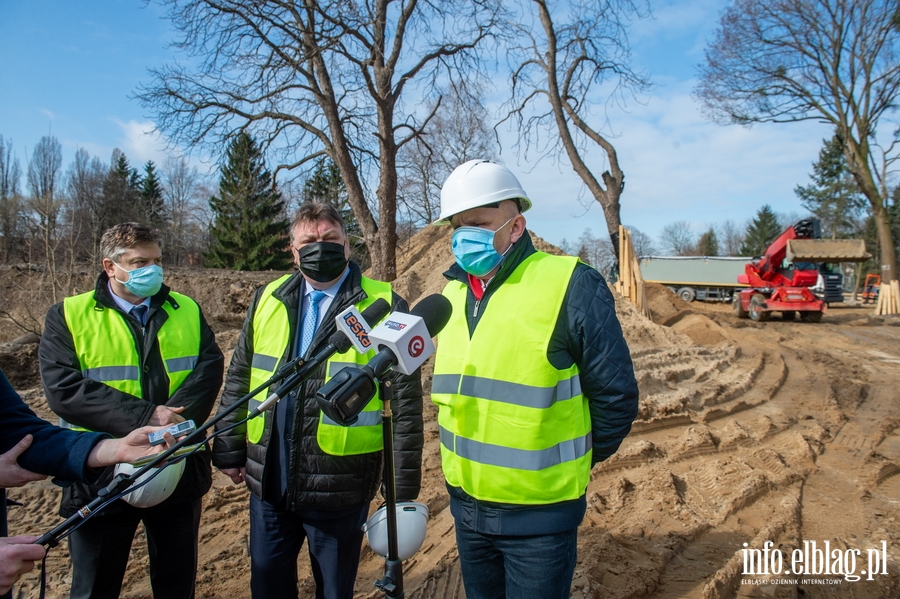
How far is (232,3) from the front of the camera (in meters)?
11.5

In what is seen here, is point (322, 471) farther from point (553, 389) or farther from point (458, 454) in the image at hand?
point (553, 389)

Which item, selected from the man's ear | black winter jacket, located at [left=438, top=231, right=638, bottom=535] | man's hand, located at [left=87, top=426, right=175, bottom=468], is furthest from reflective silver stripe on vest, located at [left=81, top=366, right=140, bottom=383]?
the man's ear

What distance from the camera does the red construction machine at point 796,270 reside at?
18.0 meters

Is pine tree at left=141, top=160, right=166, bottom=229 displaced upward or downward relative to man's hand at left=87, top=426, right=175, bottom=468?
upward

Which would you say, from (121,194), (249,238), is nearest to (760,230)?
(249,238)

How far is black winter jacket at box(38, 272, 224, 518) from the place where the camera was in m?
2.80

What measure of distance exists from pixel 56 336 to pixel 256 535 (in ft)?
4.94

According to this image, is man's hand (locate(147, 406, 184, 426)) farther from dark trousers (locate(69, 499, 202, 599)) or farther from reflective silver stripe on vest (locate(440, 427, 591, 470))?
reflective silver stripe on vest (locate(440, 427, 591, 470))

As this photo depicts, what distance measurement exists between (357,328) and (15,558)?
1144 millimetres

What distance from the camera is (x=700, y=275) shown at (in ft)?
97.6

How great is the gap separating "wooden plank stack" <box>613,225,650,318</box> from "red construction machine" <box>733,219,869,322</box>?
696 centimetres

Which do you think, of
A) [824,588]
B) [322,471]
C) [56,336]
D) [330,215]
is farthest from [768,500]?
[56,336]

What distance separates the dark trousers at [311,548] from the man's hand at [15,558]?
1.25 metres

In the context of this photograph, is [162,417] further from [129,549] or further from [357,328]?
Result: [357,328]
